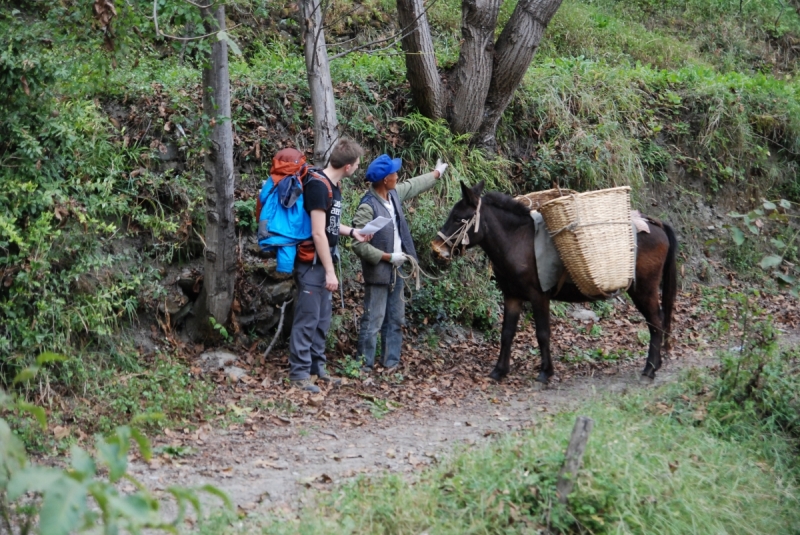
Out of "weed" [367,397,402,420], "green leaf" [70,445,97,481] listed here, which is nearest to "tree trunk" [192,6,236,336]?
"weed" [367,397,402,420]

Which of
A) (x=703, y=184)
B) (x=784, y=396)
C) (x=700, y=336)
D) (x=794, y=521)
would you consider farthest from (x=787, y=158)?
(x=794, y=521)

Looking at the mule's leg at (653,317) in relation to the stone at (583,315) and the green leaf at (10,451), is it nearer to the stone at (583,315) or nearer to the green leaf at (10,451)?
the stone at (583,315)

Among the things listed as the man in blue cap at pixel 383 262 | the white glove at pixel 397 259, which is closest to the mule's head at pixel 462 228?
the white glove at pixel 397 259

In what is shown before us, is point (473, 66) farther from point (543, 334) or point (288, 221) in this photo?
point (288, 221)

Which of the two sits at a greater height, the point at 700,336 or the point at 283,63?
the point at 283,63

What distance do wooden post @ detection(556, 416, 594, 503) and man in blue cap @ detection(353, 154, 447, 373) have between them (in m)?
3.49

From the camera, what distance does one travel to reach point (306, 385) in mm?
7379

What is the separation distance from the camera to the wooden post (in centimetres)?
473

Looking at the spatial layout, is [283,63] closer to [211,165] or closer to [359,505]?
[211,165]

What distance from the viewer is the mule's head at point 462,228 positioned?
7.89 meters

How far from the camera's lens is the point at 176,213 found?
8195 millimetres

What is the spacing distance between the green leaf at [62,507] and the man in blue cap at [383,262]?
5664 mm

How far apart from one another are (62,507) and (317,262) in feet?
17.2

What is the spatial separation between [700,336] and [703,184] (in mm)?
3805
